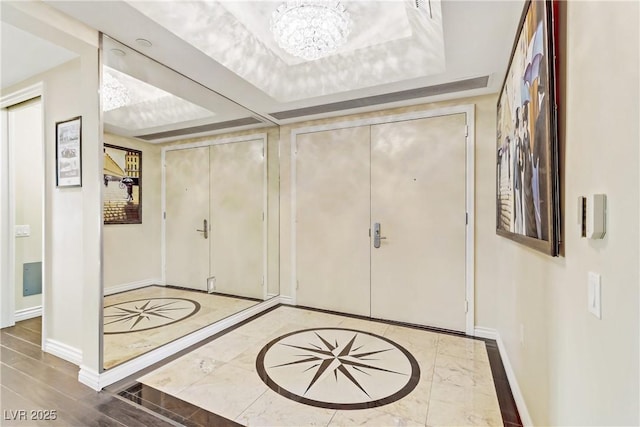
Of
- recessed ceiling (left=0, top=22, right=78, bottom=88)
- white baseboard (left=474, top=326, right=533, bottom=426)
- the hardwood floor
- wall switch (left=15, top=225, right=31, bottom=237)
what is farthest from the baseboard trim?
white baseboard (left=474, top=326, right=533, bottom=426)

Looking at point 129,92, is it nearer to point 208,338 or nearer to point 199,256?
point 199,256

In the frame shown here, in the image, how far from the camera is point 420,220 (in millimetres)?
3320

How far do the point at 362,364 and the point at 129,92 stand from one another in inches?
124

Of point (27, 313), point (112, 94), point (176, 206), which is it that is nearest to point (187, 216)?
point (176, 206)

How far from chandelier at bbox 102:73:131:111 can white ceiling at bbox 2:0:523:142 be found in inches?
5.3

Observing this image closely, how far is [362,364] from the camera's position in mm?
2488

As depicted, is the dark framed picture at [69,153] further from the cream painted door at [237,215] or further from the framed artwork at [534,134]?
the framed artwork at [534,134]

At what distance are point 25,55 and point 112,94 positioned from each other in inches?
31.3

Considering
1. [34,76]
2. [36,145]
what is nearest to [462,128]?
[34,76]

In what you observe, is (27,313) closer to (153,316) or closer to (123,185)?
(153,316)

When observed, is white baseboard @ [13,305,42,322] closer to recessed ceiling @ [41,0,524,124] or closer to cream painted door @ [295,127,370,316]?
cream painted door @ [295,127,370,316]

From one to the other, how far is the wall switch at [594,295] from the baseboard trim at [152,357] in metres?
2.83

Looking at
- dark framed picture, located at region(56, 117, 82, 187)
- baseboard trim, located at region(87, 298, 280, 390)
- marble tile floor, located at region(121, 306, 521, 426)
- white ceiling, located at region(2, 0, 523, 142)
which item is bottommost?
marble tile floor, located at region(121, 306, 521, 426)

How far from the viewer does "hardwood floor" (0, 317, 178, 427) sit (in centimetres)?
183
